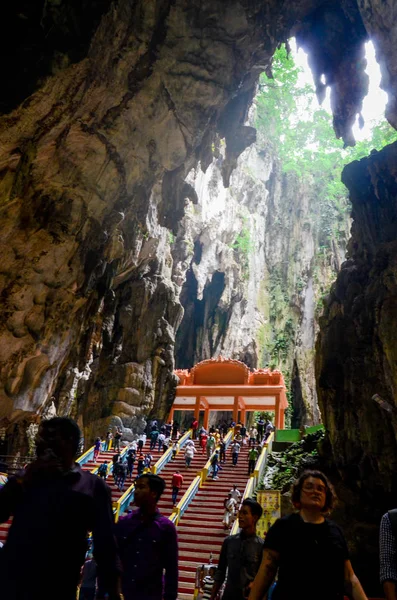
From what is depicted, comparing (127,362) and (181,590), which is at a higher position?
(127,362)

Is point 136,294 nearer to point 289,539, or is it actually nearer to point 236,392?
point 236,392

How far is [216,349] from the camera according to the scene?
29406 millimetres

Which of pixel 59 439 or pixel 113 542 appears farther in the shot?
pixel 59 439

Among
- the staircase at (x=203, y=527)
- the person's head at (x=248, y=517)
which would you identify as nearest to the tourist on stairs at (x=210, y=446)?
the staircase at (x=203, y=527)

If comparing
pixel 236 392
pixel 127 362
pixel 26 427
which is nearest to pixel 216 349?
pixel 236 392

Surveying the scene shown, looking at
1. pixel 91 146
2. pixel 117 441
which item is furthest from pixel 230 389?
pixel 91 146

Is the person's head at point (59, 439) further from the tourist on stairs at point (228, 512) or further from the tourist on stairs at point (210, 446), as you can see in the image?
the tourist on stairs at point (210, 446)

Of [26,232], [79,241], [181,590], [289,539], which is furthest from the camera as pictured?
[79,241]

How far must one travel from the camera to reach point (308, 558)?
1.99 meters

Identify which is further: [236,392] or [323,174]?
[323,174]

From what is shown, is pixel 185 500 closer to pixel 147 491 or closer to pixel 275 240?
pixel 147 491

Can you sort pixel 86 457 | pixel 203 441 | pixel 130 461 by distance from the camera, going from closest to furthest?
1. pixel 130 461
2. pixel 86 457
3. pixel 203 441

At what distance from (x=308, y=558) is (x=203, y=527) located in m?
10.5

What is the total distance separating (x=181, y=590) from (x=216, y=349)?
20875mm
